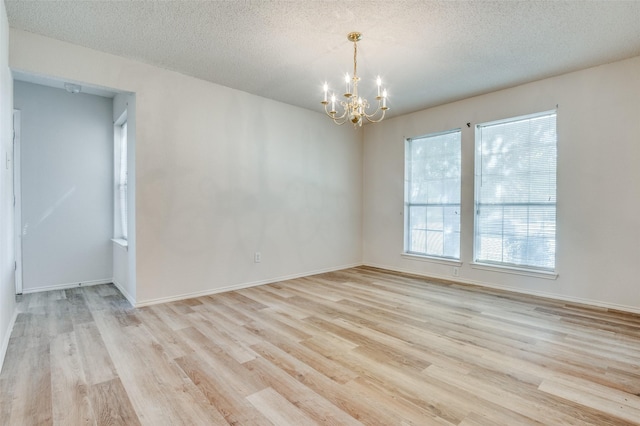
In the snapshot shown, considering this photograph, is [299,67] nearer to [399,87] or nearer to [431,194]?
[399,87]

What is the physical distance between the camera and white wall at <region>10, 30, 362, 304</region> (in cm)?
359

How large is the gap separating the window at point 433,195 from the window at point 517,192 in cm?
36

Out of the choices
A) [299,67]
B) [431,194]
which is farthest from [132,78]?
[431,194]

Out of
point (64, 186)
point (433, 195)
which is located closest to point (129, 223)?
point (64, 186)

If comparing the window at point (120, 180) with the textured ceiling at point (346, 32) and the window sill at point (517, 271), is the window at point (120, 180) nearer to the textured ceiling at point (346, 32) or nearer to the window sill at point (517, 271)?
the textured ceiling at point (346, 32)

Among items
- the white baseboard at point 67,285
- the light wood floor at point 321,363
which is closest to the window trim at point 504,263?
the light wood floor at point 321,363

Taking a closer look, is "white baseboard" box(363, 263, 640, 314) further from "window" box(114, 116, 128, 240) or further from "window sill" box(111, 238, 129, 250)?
"window" box(114, 116, 128, 240)

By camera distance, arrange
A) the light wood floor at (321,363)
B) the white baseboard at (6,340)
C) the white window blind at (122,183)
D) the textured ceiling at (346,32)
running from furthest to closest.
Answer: the white window blind at (122,183) → the textured ceiling at (346,32) → the white baseboard at (6,340) → the light wood floor at (321,363)

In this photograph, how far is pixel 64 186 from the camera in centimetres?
444

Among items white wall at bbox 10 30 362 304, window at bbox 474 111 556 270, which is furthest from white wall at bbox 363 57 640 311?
white wall at bbox 10 30 362 304

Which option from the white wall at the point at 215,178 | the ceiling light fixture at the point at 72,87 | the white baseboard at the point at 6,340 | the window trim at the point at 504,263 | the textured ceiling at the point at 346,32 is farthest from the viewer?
the ceiling light fixture at the point at 72,87

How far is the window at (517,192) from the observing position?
4027 mm

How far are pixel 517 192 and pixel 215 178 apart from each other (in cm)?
399

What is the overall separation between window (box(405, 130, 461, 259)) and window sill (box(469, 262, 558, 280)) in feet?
1.20
